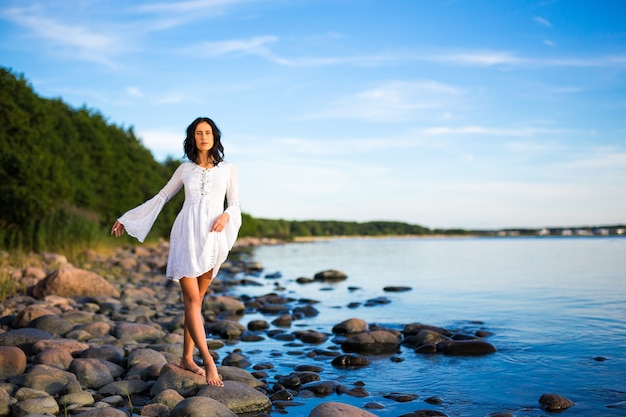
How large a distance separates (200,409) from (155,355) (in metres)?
2.42

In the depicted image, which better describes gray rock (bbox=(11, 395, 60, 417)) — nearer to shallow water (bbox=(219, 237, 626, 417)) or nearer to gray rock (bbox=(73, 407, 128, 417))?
gray rock (bbox=(73, 407, 128, 417))

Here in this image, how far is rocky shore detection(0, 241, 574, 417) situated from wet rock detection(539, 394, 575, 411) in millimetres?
13

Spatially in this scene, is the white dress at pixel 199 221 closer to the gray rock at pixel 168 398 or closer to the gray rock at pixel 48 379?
the gray rock at pixel 168 398

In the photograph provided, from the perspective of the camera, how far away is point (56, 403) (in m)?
5.73

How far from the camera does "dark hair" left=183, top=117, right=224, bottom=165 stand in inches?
240

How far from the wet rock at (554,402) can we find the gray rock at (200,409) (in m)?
3.41

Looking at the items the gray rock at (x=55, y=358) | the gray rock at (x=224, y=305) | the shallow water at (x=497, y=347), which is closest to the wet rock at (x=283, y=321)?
the shallow water at (x=497, y=347)

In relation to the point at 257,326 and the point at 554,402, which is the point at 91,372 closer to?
the point at 257,326

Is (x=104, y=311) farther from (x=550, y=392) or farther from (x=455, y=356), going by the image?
(x=550, y=392)

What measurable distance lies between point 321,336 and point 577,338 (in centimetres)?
472

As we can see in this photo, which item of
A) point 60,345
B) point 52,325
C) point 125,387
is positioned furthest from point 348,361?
point 52,325

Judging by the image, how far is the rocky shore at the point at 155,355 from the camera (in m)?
5.81

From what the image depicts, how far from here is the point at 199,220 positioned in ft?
19.3

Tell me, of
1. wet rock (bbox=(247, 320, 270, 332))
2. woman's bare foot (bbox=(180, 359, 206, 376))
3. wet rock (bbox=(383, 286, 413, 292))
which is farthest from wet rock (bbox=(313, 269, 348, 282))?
woman's bare foot (bbox=(180, 359, 206, 376))
